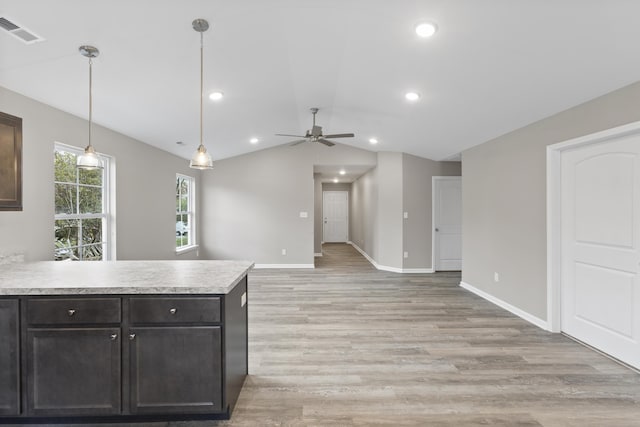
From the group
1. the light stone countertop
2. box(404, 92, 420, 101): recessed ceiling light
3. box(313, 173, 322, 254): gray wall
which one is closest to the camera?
the light stone countertop

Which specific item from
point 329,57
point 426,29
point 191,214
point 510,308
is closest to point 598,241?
point 510,308

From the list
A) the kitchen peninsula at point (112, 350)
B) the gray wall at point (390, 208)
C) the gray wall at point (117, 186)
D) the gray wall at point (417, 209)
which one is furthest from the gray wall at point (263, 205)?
the kitchen peninsula at point (112, 350)

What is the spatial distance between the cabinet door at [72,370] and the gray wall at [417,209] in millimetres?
5764

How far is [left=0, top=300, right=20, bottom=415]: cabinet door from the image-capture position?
6.31 feet

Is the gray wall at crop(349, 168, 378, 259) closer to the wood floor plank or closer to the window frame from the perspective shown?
the wood floor plank

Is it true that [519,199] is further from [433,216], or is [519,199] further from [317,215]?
[317,215]

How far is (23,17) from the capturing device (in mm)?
2070

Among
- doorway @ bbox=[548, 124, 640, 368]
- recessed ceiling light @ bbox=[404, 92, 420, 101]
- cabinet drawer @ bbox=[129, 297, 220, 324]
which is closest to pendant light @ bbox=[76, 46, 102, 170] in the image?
cabinet drawer @ bbox=[129, 297, 220, 324]

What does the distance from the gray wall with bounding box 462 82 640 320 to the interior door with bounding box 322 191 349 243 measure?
739cm

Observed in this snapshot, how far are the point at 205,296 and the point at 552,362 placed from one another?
2.96 metres

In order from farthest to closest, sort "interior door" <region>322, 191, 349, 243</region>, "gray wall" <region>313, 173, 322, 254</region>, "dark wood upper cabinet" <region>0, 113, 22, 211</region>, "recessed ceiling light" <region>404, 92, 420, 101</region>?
"interior door" <region>322, 191, 349, 243</region>, "gray wall" <region>313, 173, 322, 254</region>, "recessed ceiling light" <region>404, 92, 420, 101</region>, "dark wood upper cabinet" <region>0, 113, 22, 211</region>

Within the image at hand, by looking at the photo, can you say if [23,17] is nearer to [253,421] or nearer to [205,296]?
[205,296]

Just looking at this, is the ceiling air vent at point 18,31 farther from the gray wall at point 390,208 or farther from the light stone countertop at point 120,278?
the gray wall at point 390,208

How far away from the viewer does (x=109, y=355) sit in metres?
1.95
